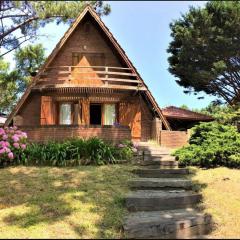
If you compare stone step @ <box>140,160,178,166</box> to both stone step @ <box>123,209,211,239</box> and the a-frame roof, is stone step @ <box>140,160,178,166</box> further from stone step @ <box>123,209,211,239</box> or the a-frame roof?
the a-frame roof

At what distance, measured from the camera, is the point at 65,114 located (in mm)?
22578

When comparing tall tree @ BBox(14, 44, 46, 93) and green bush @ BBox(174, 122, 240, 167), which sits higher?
tall tree @ BBox(14, 44, 46, 93)

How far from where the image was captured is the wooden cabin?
A: 90.5ft

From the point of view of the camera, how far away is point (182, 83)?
2978cm

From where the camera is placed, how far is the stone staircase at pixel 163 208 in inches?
343

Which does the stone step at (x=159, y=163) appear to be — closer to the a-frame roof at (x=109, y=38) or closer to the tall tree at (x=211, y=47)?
the a-frame roof at (x=109, y=38)

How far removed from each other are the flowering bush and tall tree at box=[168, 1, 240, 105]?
14293 mm

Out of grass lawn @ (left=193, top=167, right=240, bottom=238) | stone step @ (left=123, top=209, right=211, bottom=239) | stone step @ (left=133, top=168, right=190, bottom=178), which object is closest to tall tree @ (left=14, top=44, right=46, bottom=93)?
stone step @ (left=133, top=168, right=190, bottom=178)

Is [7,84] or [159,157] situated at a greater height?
[7,84]

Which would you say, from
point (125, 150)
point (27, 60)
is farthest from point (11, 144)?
point (27, 60)

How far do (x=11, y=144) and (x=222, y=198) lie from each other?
24.6 feet

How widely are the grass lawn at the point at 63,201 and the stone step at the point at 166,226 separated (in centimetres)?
33

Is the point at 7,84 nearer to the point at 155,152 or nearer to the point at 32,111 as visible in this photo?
the point at 32,111

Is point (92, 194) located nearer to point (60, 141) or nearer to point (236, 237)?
point (236, 237)
